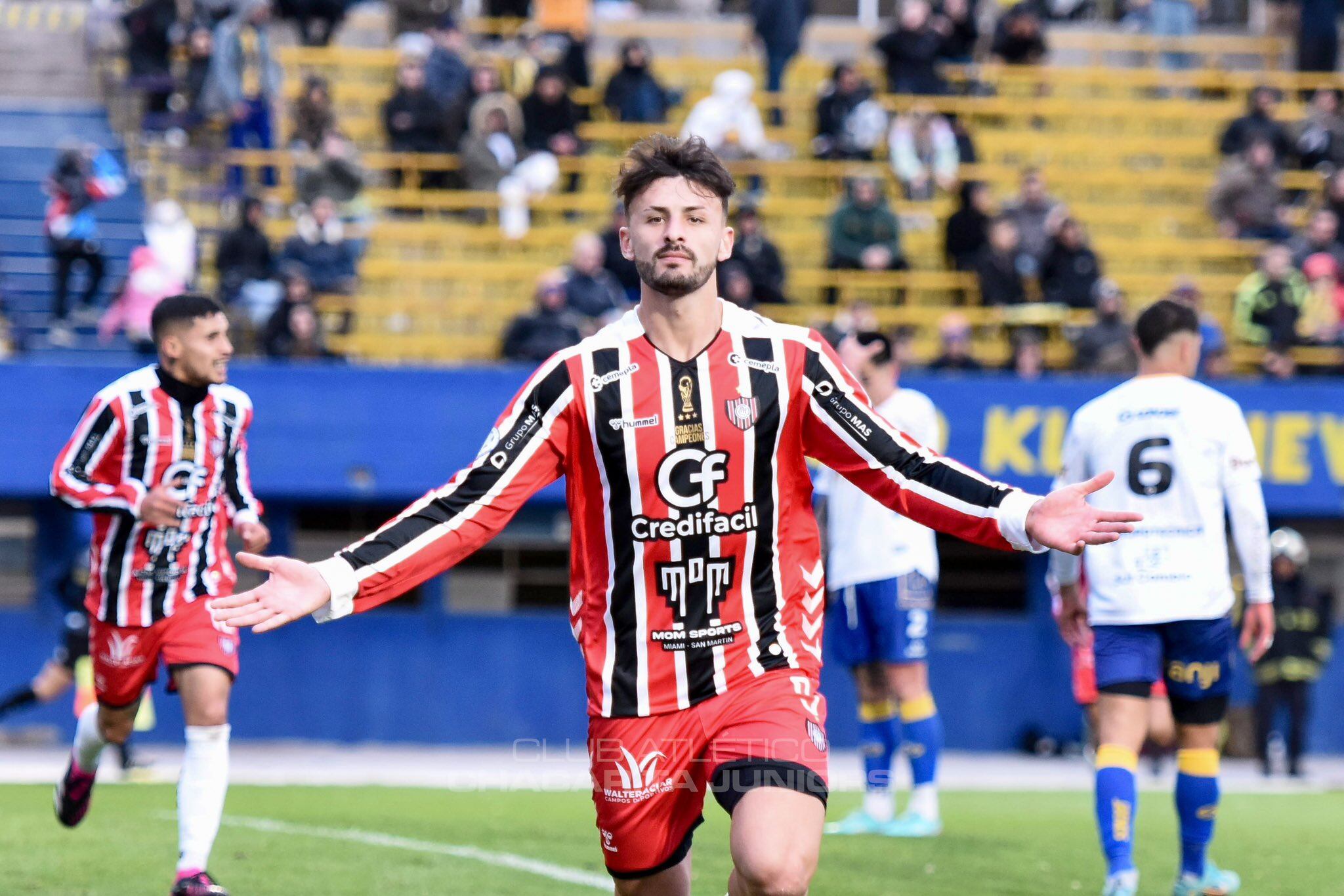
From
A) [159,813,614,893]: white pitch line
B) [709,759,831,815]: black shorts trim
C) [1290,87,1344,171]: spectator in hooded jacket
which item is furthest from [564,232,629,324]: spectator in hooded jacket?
[709,759,831,815]: black shorts trim

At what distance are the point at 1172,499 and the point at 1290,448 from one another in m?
9.69

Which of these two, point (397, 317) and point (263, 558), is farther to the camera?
point (397, 317)

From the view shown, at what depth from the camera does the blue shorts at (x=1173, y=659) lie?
25.4 feet

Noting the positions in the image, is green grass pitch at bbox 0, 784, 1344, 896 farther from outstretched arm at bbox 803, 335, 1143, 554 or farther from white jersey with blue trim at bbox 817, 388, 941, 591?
outstretched arm at bbox 803, 335, 1143, 554

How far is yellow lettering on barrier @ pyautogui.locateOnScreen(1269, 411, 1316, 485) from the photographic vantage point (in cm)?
1692

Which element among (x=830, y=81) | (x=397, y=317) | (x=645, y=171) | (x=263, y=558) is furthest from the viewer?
(x=830, y=81)

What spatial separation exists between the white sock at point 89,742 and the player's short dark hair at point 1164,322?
4.65 metres

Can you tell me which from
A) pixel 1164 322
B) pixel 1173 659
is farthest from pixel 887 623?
pixel 1164 322

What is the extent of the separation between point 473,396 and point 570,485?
1084 centimetres

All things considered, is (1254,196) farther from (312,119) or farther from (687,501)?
(687,501)

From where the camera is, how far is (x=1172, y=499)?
7.86 m

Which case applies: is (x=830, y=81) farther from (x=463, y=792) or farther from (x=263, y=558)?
(x=263, y=558)

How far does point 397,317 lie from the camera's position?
59.1 feet

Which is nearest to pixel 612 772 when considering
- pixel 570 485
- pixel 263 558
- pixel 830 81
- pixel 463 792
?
pixel 570 485
